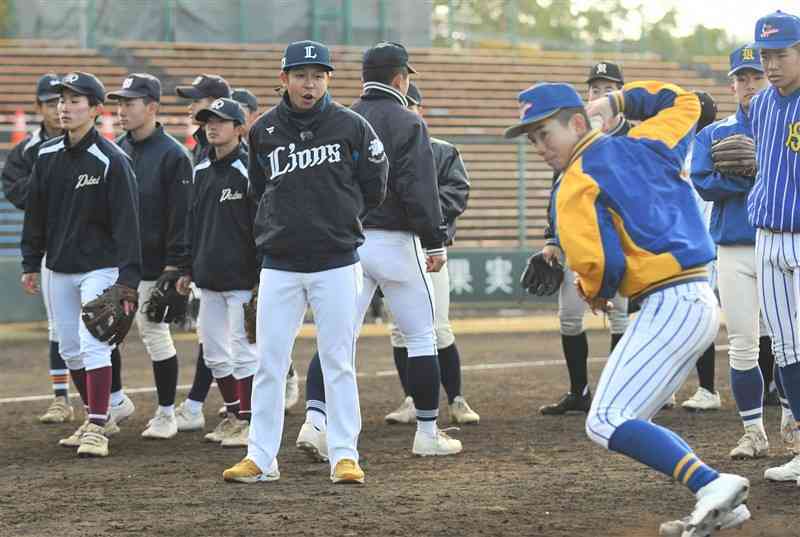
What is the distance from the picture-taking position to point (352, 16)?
26.3 m

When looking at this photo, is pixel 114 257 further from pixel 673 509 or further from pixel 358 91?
pixel 358 91

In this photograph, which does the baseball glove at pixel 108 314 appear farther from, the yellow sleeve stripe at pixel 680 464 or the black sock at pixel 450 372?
the yellow sleeve stripe at pixel 680 464

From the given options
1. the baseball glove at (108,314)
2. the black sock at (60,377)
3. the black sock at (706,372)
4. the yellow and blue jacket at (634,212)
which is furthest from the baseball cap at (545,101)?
the black sock at (60,377)

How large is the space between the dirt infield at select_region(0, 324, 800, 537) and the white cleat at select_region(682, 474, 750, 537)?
58cm

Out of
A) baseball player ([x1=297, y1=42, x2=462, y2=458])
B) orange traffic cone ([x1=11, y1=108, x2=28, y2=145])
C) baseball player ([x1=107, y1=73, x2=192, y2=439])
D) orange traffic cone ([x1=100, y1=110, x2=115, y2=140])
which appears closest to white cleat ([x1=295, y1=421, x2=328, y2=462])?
baseball player ([x1=297, y1=42, x2=462, y2=458])

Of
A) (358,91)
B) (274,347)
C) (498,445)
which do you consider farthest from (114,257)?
(358,91)

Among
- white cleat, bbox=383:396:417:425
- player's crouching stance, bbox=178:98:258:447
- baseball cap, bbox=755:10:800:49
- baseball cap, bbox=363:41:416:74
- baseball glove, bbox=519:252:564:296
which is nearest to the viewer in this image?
baseball cap, bbox=755:10:800:49

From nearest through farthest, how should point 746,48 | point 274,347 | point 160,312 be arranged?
point 274,347
point 746,48
point 160,312

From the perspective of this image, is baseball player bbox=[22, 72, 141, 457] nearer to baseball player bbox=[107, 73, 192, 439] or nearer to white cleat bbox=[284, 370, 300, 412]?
baseball player bbox=[107, 73, 192, 439]

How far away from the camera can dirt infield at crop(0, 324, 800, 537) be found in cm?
571

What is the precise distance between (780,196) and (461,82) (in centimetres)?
2066

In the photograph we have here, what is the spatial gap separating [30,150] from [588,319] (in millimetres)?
9428

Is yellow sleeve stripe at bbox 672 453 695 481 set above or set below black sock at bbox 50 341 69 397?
above

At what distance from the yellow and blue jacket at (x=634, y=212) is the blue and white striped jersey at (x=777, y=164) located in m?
1.11
